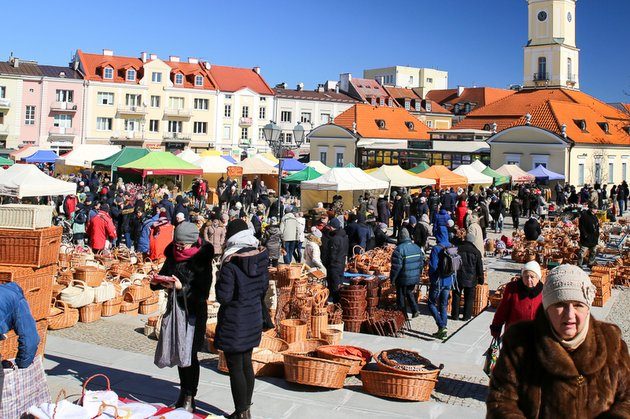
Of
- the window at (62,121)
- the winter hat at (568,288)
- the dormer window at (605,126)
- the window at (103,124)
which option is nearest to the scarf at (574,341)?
the winter hat at (568,288)

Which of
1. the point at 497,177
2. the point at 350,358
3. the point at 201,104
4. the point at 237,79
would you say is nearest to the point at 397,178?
the point at 497,177

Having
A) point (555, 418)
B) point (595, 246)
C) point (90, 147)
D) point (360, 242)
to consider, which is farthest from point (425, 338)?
point (90, 147)

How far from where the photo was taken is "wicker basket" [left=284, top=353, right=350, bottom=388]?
679cm

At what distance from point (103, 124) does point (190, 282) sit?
186 ft

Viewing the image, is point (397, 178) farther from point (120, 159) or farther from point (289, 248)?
point (120, 159)

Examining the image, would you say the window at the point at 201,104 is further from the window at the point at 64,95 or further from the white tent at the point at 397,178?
the white tent at the point at 397,178

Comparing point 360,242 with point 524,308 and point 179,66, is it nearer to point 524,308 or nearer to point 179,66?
point 524,308

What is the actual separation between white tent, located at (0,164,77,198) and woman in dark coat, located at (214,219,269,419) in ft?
43.5

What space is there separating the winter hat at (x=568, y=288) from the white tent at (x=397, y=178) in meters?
23.0

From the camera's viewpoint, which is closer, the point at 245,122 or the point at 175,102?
the point at 175,102

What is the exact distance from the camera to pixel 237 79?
67.4 m

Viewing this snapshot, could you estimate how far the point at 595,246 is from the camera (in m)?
17.1

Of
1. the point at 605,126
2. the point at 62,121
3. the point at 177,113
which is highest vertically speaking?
the point at 177,113

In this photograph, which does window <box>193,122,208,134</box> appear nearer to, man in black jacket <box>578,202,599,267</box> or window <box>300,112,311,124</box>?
window <box>300,112,311,124</box>
